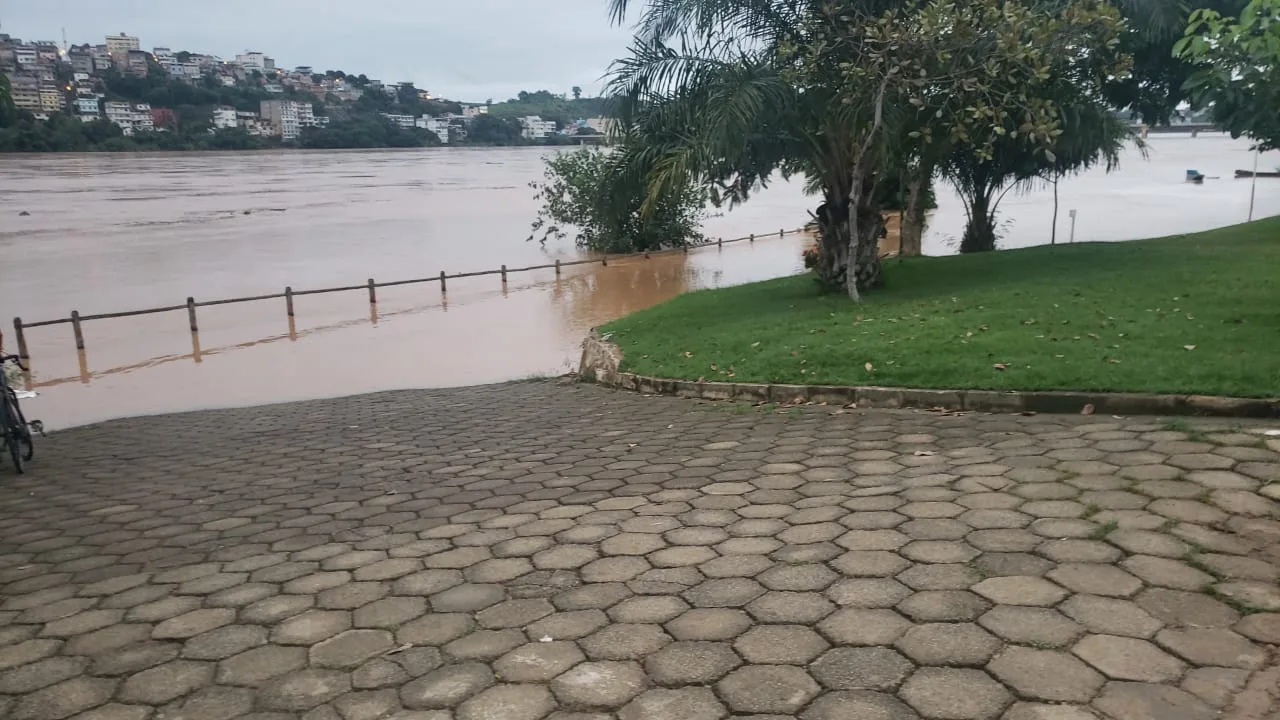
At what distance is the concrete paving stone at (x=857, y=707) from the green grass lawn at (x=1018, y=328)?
4083 mm

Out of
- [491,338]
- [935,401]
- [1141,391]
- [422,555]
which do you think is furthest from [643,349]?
Answer: [491,338]

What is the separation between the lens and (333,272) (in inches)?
1236

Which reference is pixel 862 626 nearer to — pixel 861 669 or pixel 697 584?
pixel 861 669

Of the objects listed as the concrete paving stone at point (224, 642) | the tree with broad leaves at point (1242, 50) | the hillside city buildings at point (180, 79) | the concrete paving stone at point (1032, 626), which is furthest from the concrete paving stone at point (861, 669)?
A: the hillside city buildings at point (180, 79)

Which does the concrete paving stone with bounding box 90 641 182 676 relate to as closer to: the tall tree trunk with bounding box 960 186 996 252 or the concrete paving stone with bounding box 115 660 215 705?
the concrete paving stone with bounding box 115 660 215 705

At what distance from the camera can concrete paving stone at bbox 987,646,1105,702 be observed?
2.55 m

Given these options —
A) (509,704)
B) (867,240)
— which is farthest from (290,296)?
(509,704)

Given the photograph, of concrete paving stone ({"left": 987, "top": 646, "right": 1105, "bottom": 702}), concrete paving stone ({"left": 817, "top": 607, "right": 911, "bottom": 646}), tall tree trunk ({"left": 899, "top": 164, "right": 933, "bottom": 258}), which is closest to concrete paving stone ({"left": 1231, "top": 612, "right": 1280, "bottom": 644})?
concrete paving stone ({"left": 987, "top": 646, "right": 1105, "bottom": 702})

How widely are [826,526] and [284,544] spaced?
9.08ft

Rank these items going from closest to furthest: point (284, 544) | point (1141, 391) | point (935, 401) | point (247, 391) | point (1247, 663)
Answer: point (1247, 663)
point (284, 544)
point (1141, 391)
point (935, 401)
point (247, 391)

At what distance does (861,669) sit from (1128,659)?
0.81 metres

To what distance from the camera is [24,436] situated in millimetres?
7301

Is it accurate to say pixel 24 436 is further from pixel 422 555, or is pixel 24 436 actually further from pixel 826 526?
pixel 826 526

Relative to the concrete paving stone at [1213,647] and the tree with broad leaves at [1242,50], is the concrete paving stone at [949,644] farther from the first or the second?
the tree with broad leaves at [1242,50]
